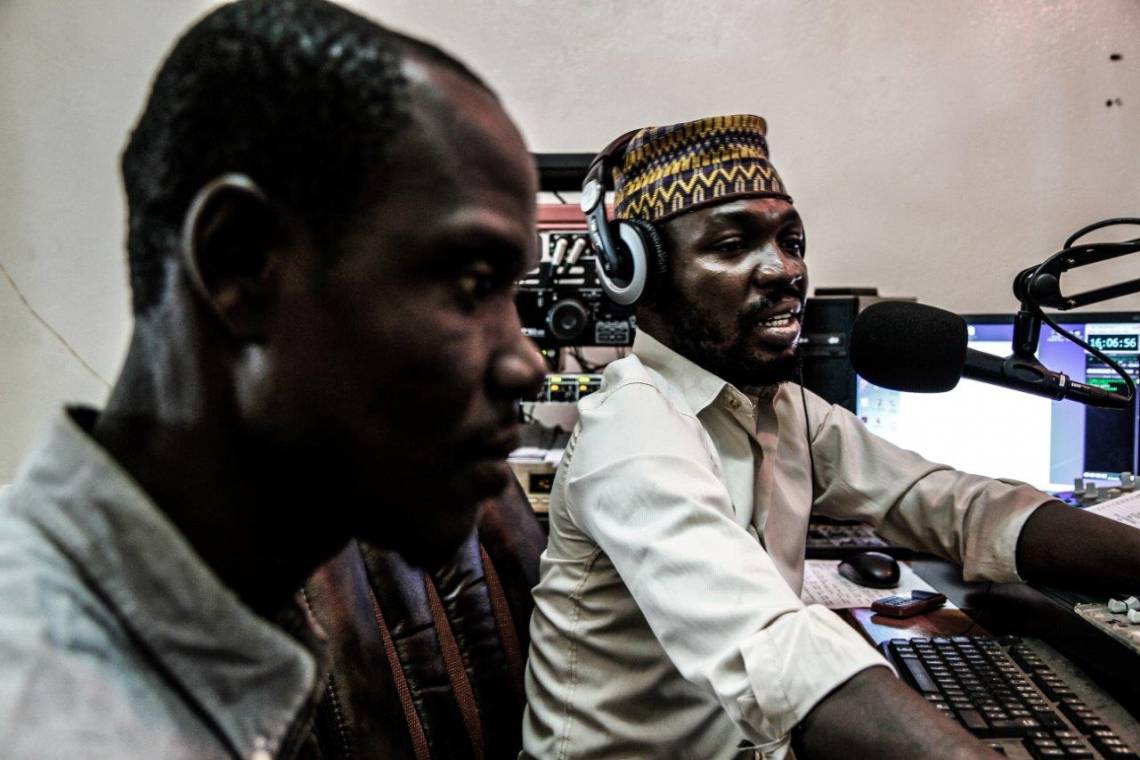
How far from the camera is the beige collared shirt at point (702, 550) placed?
0.66m

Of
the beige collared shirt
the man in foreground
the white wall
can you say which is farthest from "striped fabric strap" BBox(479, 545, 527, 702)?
the white wall

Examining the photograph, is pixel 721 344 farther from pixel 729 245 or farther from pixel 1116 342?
pixel 1116 342

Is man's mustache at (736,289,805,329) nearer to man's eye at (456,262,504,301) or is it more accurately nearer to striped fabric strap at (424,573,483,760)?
striped fabric strap at (424,573,483,760)

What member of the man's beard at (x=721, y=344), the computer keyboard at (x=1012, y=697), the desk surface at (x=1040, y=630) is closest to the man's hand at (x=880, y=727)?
the computer keyboard at (x=1012, y=697)

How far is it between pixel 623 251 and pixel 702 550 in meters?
0.50

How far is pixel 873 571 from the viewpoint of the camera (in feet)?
4.13

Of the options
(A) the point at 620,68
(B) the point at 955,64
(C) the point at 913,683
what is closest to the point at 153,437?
(C) the point at 913,683

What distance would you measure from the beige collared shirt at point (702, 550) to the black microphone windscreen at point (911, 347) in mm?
180

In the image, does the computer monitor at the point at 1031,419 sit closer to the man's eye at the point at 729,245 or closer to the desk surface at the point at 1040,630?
the desk surface at the point at 1040,630

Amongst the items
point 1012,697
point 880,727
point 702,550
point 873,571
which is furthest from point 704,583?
point 873,571

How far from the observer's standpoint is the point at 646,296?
3.52ft

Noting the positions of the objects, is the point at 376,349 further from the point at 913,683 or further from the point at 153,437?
the point at 913,683

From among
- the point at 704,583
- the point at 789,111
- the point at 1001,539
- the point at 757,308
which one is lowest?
the point at 1001,539

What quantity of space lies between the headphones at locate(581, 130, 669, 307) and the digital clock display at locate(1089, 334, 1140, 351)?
0.94 m
